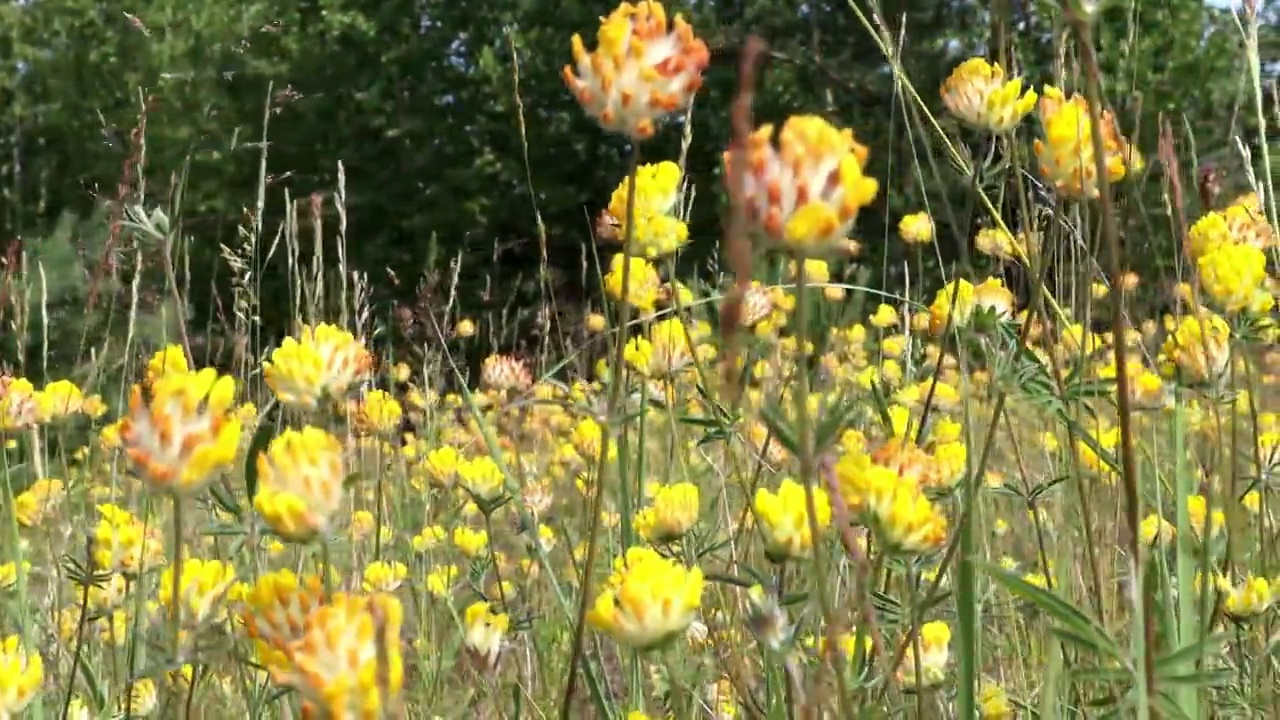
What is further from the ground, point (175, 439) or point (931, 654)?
point (175, 439)

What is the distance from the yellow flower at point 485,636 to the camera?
43.4 inches

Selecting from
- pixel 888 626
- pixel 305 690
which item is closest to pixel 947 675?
pixel 888 626

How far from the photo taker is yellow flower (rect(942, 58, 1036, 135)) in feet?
3.76

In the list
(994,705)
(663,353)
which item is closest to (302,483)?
(994,705)

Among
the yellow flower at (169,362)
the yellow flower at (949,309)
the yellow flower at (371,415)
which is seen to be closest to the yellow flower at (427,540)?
the yellow flower at (371,415)

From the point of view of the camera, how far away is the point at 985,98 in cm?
115

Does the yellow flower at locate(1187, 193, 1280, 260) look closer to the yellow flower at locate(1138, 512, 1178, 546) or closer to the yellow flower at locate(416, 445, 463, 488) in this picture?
the yellow flower at locate(1138, 512, 1178, 546)

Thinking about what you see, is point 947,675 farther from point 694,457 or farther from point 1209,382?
point 694,457

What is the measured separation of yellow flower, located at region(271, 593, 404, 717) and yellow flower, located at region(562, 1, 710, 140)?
43 centimetres

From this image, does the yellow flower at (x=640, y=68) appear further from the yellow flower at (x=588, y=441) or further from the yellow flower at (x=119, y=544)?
the yellow flower at (x=588, y=441)

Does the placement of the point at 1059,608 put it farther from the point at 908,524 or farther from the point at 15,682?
the point at 15,682

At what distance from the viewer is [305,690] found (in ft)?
1.37

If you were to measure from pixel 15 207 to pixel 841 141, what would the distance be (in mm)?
13631

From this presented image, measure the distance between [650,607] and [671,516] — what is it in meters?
0.34
